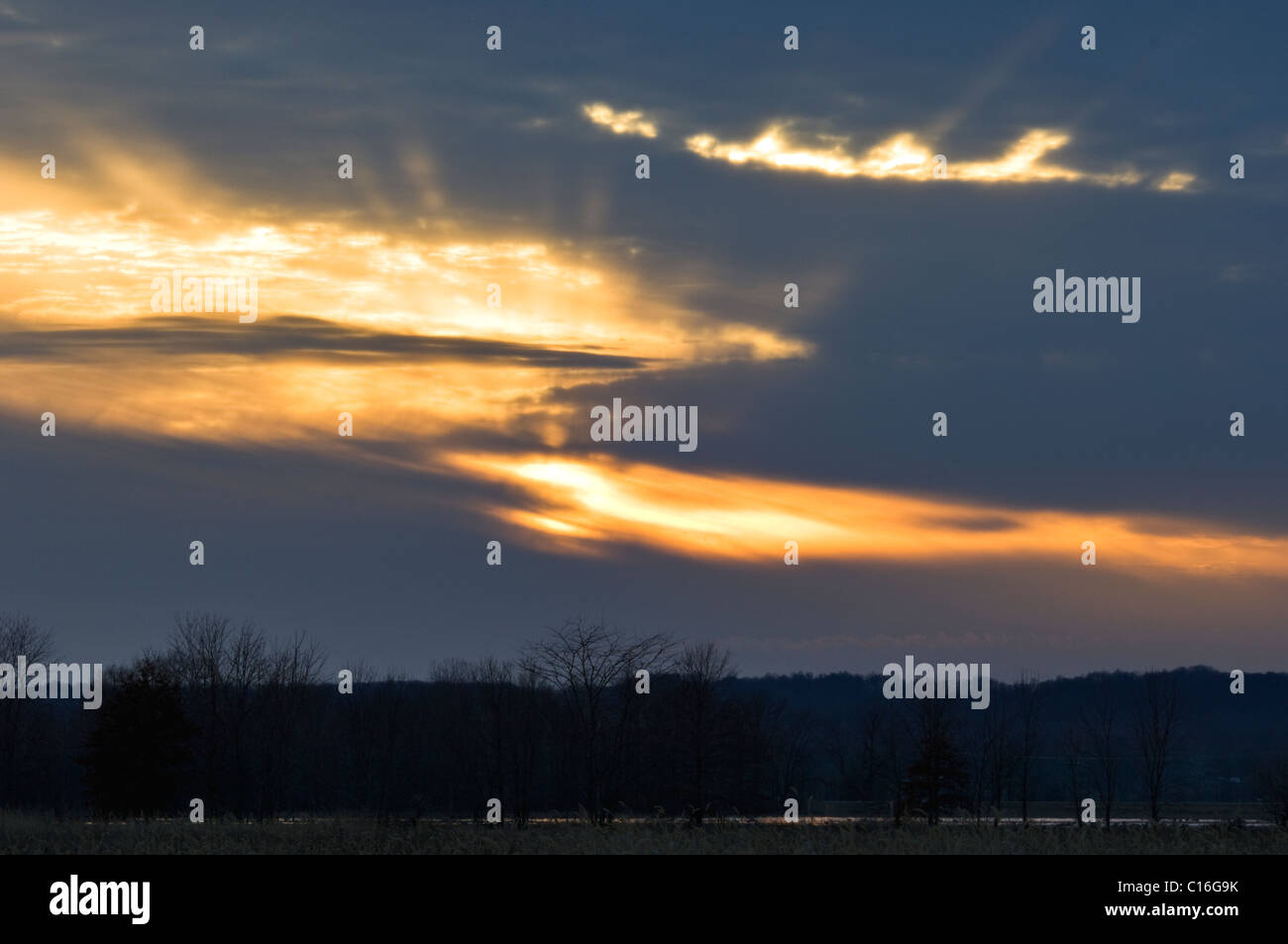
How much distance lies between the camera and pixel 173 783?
254 feet

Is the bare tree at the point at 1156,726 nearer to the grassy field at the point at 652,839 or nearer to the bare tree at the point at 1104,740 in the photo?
the bare tree at the point at 1104,740

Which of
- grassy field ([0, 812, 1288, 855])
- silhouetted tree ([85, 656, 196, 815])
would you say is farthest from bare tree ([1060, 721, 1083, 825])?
grassy field ([0, 812, 1288, 855])

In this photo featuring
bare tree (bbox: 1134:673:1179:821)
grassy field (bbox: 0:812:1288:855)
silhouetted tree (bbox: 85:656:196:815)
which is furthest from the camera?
bare tree (bbox: 1134:673:1179:821)

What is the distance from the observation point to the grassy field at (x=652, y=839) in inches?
1084

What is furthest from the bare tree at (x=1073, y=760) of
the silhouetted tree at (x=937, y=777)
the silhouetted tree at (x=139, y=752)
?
the silhouetted tree at (x=139, y=752)

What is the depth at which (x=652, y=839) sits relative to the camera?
96.2ft

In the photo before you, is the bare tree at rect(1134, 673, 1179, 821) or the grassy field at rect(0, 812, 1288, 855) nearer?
the grassy field at rect(0, 812, 1288, 855)

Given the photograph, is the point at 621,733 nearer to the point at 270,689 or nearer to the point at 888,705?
the point at 270,689

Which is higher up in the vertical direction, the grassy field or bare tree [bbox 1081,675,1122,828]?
the grassy field

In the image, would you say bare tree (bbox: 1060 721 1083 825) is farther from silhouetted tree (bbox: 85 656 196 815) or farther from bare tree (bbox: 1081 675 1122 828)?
silhouetted tree (bbox: 85 656 196 815)

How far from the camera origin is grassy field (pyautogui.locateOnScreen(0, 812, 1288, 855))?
90.3ft

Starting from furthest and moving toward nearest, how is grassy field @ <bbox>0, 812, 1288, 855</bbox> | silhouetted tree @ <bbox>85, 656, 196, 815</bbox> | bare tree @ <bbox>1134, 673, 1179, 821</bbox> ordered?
1. bare tree @ <bbox>1134, 673, 1179, 821</bbox>
2. silhouetted tree @ <bbox>85, 656, 196, 815</bbox>
3. grassy field @ <bbox>0, 812, 1288, 855</bbox>
